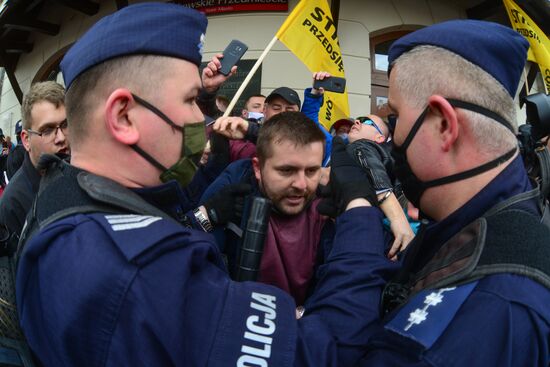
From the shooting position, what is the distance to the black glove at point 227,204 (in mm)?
1926

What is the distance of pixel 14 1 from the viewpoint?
25.9 ft

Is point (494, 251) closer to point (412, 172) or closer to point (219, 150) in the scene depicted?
point (412, 172)

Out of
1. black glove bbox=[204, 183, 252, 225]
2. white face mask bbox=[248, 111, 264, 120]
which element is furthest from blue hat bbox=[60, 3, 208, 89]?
white face mask bbox=[248, 111, 264, 120]

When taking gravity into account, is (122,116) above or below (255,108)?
above

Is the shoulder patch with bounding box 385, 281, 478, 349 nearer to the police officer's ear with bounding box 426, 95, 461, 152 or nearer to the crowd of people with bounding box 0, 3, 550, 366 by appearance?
the crowd of people with bounding box 0, 3, 550, 366

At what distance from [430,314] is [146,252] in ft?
2.05

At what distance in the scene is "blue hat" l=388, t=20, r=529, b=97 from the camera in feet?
3.93

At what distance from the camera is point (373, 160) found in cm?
192

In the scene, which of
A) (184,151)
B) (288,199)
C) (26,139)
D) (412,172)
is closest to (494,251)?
(412,172)

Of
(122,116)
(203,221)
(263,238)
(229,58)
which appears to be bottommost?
(203,221)

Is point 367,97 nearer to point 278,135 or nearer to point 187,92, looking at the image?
point 278,135

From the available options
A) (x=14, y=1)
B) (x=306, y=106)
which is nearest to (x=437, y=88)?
(x=306, y=106)

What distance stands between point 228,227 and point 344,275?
2.74 ft

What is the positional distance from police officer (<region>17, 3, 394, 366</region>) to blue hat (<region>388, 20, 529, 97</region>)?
1.79ft
